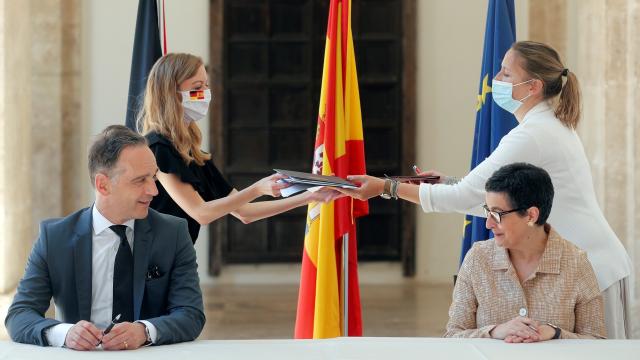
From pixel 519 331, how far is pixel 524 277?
0.35m

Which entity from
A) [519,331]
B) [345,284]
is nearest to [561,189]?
[519,331]

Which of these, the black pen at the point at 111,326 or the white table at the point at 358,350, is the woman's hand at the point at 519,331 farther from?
the black pen at the point at 111,326

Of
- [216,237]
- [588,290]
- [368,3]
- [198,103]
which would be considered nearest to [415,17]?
[368,3]

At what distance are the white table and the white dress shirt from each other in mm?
349

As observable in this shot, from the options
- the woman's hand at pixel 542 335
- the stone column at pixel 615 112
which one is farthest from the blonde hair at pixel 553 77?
the stone column at pixel 615 112

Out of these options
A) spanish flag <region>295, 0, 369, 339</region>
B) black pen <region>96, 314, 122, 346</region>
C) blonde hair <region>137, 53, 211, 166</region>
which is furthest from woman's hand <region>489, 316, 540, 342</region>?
spanish flag <region>295, 0, 369, 339</region>

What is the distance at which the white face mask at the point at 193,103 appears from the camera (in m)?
4.88

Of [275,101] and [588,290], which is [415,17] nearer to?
[275,101]

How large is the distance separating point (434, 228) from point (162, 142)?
5.92 metres

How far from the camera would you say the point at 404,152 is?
1023 centimetres

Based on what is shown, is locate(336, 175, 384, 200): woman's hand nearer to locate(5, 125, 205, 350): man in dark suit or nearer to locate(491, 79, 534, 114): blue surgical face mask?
locate(491, 79, 534, 114): blue surgical face mask

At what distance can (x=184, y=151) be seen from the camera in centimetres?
470

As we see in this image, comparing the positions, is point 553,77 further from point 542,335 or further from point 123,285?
point 123,285

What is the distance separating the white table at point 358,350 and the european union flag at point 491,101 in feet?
9.65
